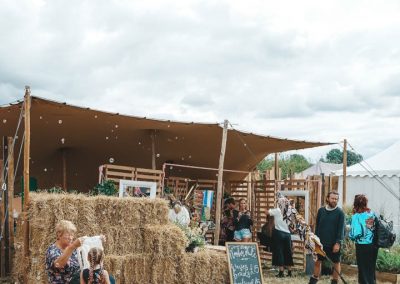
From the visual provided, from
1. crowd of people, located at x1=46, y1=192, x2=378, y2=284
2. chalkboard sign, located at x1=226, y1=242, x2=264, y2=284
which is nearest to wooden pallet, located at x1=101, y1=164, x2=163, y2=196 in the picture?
crowd of people, located at x1=46, y1=192, x2=378, y2=284

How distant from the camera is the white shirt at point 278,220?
9.22m

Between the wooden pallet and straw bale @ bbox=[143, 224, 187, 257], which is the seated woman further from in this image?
the wooden pallet

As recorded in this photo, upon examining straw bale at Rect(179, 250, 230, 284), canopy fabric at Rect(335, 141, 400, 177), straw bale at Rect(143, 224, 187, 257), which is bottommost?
straw bale at Rect(179, 250, 230, 284)

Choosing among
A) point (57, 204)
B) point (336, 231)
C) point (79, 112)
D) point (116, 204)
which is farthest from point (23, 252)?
point (336, 231)

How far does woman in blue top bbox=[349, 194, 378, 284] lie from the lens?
6879 mm

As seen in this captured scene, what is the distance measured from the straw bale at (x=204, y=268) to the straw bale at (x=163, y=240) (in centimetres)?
25

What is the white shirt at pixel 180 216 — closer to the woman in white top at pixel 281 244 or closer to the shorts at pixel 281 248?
the woman in white top at pixel 281 244

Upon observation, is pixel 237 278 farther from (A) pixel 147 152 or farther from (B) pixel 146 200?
(A) pixel 147 152

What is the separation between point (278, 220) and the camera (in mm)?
9289

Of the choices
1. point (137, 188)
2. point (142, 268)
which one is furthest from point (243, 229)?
point (142, 268)

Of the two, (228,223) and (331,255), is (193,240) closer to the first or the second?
(331,255)

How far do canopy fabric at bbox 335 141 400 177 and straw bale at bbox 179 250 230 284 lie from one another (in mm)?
6302

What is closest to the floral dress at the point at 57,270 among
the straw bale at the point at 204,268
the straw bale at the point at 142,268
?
the straw bale at the point at 142,268

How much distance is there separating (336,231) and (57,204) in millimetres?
3756
